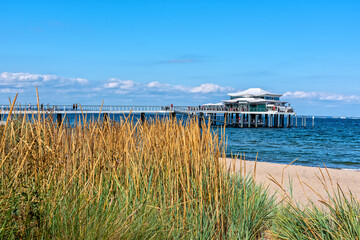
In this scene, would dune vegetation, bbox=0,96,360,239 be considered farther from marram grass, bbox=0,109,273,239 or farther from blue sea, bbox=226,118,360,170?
blue sea, bbox=226,118,360,170

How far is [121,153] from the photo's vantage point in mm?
4070

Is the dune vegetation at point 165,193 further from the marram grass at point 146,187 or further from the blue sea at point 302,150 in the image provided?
the blue sea at point 302,150

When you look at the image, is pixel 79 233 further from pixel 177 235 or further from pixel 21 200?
pixel 177 235

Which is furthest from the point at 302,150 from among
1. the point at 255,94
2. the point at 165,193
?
the point at 255,94

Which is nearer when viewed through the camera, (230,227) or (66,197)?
(66,197)

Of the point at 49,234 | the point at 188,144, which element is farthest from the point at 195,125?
the point at 49,234

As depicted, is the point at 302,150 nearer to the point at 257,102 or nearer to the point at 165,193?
the point at 165,193

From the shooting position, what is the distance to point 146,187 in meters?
3.60

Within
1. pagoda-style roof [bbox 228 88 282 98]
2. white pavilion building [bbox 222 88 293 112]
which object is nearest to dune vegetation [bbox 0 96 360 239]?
white pavilion building [bbox 222 88 293 112]

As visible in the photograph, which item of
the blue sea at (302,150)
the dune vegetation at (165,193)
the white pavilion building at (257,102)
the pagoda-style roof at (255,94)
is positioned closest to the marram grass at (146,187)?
the dune vegetation at (165,193)

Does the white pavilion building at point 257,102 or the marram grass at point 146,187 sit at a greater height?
the white pavilion building at point 257,102

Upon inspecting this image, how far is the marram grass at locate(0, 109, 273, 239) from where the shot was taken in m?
2.63

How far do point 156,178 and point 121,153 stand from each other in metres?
0.57

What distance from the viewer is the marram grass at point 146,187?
8.63 ft
